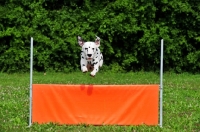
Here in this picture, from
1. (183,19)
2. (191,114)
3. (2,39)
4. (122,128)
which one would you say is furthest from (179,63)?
(122,128)

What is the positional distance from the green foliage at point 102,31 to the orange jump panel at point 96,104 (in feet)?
32.4

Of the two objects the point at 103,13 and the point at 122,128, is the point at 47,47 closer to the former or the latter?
the point at 103,13

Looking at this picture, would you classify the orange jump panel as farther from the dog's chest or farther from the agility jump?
the dog's chest

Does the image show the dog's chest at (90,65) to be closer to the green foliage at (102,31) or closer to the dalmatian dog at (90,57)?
the dalmatian dog at (90,57)

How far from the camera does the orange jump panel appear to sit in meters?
9.13

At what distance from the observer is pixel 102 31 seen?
62.4ft

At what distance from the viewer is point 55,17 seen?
64.0 ft

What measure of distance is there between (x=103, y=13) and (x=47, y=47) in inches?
115

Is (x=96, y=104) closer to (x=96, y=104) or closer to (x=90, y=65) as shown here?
(x=96, y=104)

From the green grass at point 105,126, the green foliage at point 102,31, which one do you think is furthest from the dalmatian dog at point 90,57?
the green foliage at point 102,31

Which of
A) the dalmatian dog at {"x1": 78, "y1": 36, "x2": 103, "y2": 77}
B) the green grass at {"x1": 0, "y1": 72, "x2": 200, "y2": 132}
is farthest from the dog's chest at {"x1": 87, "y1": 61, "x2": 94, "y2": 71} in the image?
the green grass at {"x1": 0, "y1": 72, "x2": 200, "y2": 132}

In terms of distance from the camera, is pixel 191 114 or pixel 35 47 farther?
pixel 35 47

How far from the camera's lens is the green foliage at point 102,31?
19047 millimetres

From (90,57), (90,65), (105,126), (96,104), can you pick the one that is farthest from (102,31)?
(90,57)
